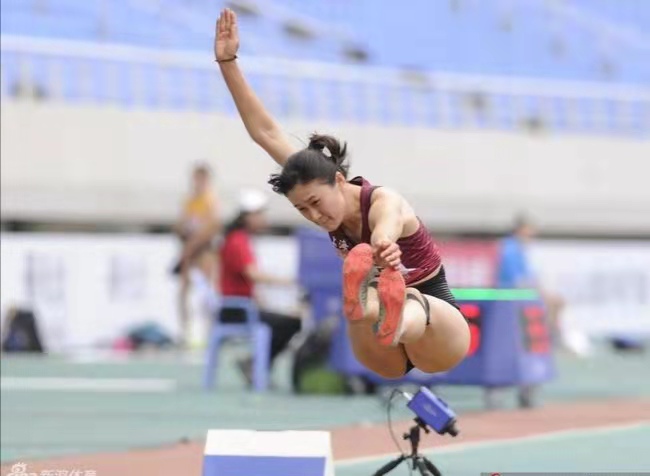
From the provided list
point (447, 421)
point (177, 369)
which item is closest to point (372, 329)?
point (447, 421)

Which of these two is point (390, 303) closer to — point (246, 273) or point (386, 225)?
point (386, 225)

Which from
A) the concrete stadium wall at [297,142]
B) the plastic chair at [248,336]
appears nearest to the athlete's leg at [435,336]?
the plastic chair at [248,336]

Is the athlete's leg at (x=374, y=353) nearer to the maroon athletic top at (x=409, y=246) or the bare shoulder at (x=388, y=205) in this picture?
the maroon athletic top at (x=409, y=246)

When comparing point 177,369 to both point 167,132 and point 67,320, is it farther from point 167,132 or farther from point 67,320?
point 167,132

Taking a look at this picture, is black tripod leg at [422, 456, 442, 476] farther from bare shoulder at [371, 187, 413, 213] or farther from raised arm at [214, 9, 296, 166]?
raised arm at [214, 9, 296, 166]

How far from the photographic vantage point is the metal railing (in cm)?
2329

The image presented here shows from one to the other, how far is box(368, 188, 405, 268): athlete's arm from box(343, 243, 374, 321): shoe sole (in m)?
0.06

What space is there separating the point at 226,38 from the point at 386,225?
155 centimetres

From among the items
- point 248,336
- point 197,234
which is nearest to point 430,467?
point 248,336

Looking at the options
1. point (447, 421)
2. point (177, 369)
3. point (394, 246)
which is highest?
point (394, 246)

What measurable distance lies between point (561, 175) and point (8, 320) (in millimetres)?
12575

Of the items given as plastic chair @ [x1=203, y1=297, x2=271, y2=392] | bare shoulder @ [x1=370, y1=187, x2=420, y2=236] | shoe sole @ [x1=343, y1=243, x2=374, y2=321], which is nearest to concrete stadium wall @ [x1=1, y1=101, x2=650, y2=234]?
plastic chair @ [x1=203, y1=297, x2=271, y2=392]

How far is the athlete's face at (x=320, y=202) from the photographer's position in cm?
719

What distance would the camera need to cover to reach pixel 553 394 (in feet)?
49.6
